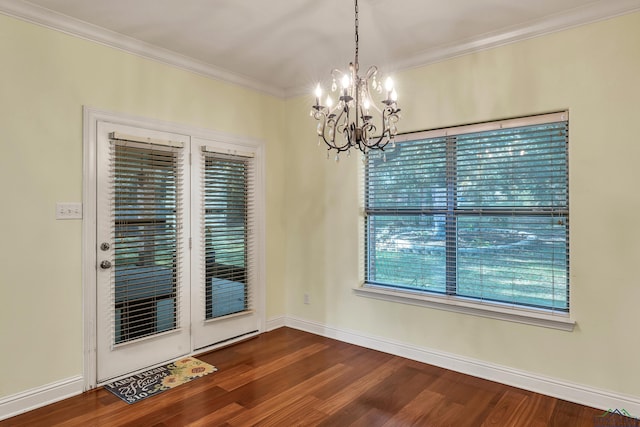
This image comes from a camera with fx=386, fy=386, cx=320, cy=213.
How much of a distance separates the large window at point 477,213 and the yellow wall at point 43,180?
7.91 feet

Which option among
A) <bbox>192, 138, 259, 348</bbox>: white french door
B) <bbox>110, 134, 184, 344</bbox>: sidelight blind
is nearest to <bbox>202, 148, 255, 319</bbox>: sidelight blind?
<bbox>192, 138, 259, 348</bbox>: white french door

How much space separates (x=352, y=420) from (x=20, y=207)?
264 centimetres

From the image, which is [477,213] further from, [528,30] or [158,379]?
[158,379]

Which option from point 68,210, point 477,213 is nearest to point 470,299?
point 477,213

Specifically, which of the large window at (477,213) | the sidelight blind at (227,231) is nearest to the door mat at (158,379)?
the sidelight blind at (227,231)

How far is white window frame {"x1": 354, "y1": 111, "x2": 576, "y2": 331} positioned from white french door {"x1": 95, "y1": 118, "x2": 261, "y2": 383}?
4.17 feet

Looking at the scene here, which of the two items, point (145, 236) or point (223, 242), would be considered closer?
point (145, 236)

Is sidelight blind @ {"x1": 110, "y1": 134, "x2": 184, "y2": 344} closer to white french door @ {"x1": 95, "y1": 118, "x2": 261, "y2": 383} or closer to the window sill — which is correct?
white french door @ {"x1": 95, "y1": 118, "x2": 261, "y2": 383}

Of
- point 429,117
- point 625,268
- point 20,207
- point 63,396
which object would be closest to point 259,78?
point 429,117

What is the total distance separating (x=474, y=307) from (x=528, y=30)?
7.12 ft

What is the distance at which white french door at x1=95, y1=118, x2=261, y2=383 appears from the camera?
3041 millimetres

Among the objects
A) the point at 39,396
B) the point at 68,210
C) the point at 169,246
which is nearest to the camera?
the point at 39,396

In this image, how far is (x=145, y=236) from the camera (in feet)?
10.7

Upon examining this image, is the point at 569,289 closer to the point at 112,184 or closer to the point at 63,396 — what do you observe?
the point at 112,184
